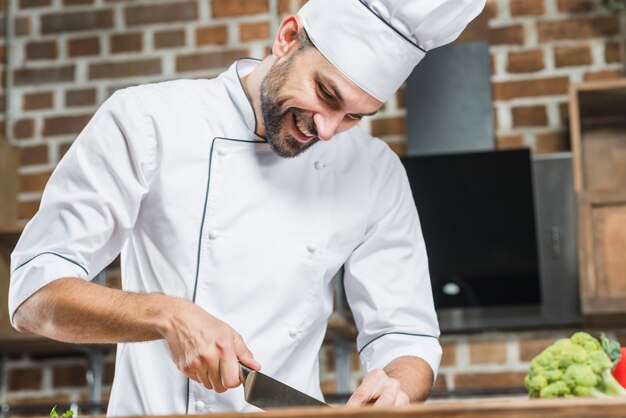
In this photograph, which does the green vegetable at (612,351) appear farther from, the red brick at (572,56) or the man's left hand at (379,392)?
the red brick at (572,56)

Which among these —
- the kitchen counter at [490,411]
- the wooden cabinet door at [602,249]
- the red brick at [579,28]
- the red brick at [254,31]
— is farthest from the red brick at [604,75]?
the kitchen counter at [490,411]

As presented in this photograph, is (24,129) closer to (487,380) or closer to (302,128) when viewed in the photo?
(487,380)

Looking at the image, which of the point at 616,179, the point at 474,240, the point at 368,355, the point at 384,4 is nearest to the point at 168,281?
the point at 368,355

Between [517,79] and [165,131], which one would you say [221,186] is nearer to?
[165,131]

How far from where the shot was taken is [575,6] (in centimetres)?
316

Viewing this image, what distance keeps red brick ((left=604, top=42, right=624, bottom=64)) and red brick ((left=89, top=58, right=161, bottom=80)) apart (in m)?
1.46

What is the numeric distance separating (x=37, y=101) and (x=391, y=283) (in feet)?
6.77

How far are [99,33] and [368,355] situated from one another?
2089mm

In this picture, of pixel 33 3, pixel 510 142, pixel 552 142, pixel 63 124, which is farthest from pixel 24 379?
pixel 552 142

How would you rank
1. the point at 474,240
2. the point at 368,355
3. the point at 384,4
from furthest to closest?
the point at 474,240
the point at 368,355
the point at 384,4

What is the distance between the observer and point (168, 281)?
151 cm

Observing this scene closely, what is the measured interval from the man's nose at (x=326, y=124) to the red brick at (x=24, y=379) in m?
2.12

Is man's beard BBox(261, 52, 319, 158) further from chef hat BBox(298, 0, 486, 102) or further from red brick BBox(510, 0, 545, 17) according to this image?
red brick BBox(510, 0, 545, 17)

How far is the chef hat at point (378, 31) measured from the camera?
1.49 meters
